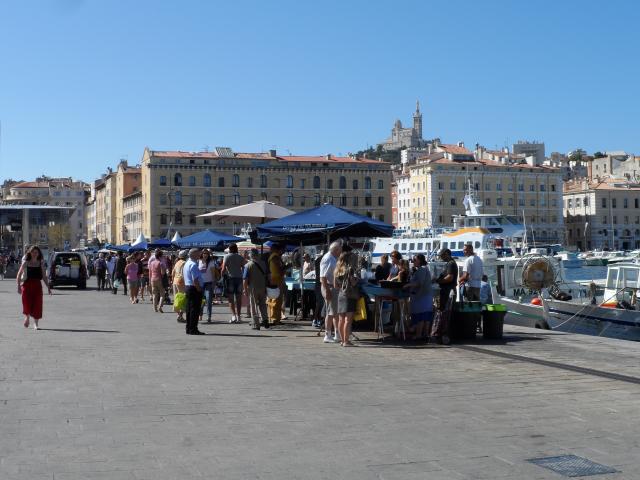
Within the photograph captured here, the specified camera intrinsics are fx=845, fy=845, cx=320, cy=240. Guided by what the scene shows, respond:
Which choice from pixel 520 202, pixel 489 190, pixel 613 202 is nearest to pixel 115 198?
pixel 489 190

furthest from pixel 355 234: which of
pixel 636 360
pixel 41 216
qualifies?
pixel 41 216

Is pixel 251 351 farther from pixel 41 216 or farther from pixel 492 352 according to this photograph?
pixel 41 216

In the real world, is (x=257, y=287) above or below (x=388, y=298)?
above

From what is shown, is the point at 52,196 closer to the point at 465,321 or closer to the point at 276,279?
the point at 276,279

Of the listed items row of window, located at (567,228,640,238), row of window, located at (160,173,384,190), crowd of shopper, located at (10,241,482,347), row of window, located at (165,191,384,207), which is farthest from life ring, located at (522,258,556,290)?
row of window, located at (567,228,640,238)

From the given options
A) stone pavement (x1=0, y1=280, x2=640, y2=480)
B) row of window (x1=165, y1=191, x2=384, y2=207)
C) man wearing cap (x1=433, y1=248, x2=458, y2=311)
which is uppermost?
row of window (x1=165, y1=191, x2=384, y2=207)

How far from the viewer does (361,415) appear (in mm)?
8422

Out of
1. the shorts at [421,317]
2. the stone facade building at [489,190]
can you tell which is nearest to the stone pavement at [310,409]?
the shorts at [421,317]

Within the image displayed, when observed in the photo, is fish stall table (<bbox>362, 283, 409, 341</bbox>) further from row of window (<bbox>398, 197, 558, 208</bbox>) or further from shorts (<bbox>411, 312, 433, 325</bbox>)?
row of window (<bbox>398, 197, 558, 208</bbox>)

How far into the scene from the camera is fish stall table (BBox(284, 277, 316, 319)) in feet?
63.8

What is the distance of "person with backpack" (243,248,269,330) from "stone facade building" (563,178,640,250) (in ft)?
425

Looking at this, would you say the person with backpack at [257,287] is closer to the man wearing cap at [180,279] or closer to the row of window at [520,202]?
the man wearing cap at [180,279]

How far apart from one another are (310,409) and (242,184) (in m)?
107

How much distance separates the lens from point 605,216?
142 metres
